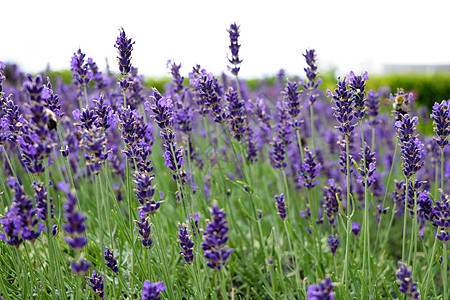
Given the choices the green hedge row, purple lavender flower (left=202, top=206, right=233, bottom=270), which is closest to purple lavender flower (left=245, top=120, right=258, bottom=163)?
purple lavender flower (left=202, top=206, right=233, bottom=270)

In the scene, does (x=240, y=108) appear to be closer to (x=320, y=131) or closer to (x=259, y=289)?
(x=259, y=289)

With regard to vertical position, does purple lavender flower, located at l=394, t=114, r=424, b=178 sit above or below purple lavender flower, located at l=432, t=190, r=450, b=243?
above

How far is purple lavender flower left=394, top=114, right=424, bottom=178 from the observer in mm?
2131

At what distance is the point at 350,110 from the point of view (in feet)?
7.19

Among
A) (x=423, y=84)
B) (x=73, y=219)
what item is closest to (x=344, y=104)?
(x=73, y=219)

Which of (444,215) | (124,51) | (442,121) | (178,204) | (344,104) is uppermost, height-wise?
(124,51)

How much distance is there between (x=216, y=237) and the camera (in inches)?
60.1

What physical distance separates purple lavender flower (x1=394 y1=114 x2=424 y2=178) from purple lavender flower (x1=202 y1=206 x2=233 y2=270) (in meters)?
1.18

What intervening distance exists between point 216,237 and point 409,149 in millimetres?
1239

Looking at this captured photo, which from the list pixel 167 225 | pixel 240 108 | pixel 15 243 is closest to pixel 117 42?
pixel 240 108

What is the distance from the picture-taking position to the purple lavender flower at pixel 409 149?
213 cm

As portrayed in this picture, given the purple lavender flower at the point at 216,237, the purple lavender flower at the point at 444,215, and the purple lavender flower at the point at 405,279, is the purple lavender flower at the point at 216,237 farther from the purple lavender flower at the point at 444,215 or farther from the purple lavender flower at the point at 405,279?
the purple lavender flower at the point at 444,215

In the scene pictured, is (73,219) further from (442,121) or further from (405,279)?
(442,121)

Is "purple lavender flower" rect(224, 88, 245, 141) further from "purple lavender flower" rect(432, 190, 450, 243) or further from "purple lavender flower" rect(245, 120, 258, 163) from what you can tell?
"purple lavender flower" rect(432, 190, 450, 243)
